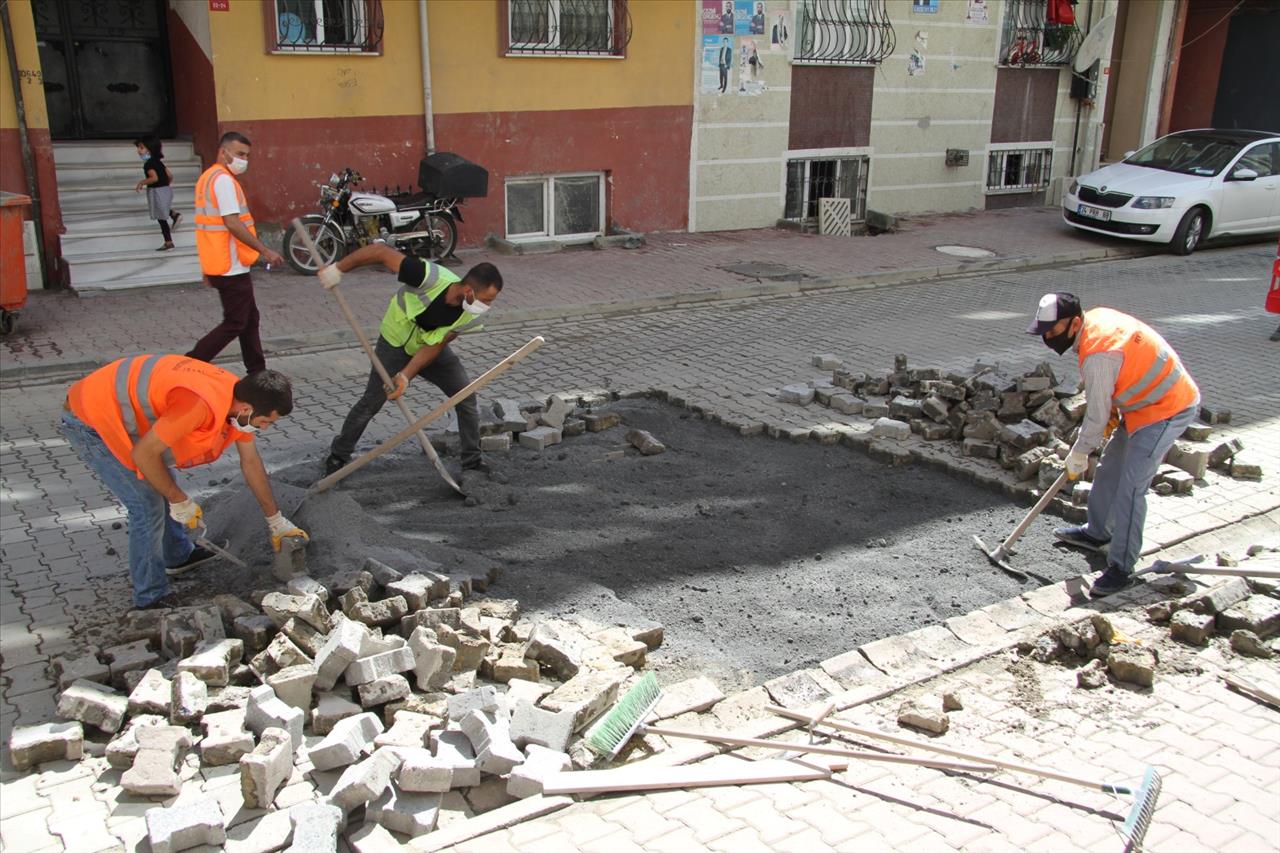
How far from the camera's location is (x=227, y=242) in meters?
7.91

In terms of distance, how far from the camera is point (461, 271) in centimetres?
1270

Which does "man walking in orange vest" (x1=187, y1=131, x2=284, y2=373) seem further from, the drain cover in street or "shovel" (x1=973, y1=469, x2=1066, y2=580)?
the drain cover in street

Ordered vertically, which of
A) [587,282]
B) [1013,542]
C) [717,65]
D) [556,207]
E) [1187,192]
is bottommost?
[1013,542]

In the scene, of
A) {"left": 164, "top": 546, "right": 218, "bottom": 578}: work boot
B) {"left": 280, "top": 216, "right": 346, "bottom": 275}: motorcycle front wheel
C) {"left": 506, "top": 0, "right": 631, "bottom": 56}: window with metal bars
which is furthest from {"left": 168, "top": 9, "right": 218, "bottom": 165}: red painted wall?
{"left": 164, "top": 546, "right": 218, "bottom": 578}: work boot

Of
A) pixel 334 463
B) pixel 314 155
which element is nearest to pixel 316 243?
pixel 314 155

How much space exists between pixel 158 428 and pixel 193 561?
1185mm

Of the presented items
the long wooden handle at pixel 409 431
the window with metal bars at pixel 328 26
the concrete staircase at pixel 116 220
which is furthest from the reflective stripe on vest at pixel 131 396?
the window with metal bars at pixel 328 26

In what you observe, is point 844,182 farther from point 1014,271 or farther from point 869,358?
point 869,358

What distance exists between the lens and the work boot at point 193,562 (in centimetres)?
548

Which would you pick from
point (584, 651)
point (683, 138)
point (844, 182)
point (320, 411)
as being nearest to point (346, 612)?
point (584, 651)

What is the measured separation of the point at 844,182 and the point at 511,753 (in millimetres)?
14936

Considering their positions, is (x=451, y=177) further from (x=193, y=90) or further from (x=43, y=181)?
(x=43, y=181)

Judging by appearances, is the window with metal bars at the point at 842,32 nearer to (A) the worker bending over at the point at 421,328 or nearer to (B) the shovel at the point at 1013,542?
(A) the worker bending over at the point at 421,328

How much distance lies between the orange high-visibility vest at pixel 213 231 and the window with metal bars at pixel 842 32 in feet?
34.2
